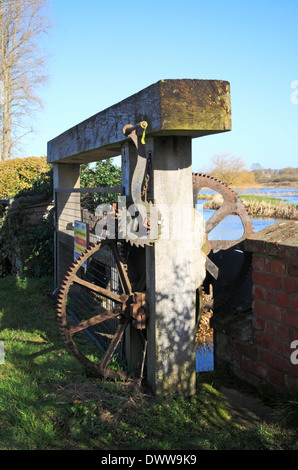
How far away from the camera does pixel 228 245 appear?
5117 mm

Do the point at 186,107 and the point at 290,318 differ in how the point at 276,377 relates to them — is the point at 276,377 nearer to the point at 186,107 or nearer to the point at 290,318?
the point at 290,318

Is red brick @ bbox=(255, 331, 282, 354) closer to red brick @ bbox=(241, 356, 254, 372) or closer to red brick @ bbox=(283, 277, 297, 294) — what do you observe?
red brick @ bbox=(241, 356, 254, 372)

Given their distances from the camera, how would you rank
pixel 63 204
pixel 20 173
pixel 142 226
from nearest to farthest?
pixel 142 226 < pixel 63 204 < pixel 20 173

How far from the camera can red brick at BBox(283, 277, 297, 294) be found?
3.78 meters

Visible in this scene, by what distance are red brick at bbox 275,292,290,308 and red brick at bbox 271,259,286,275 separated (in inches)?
7.6

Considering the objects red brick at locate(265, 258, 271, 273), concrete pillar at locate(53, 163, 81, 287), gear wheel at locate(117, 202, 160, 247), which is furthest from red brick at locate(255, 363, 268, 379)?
concrete pillar at locate(53, 163, 81, 287)

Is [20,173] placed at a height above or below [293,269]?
above

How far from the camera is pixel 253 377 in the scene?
4.31m

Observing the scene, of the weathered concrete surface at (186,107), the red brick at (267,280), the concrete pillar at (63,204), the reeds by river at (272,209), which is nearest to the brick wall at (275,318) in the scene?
the red brick at (267,280)

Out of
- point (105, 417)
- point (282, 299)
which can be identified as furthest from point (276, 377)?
point (105, 417)

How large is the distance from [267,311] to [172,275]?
39.2 inches
